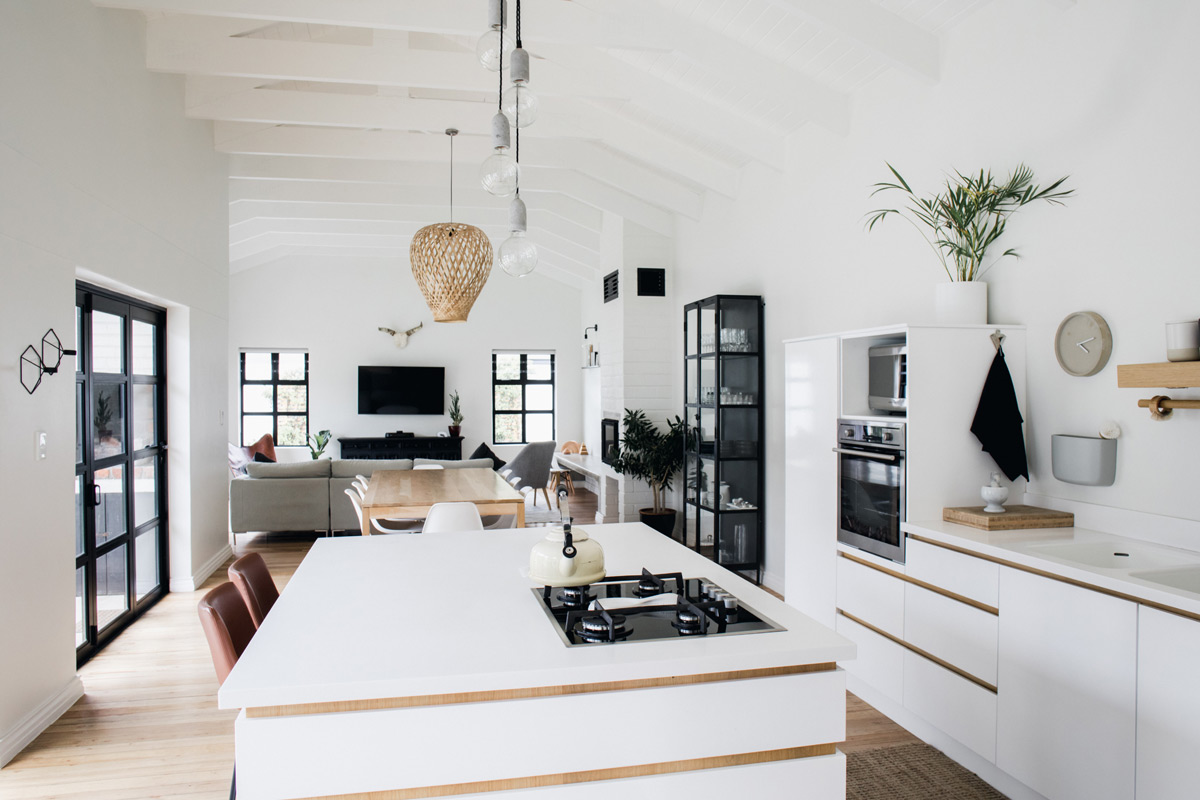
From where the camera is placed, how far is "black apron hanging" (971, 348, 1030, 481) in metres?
2.93

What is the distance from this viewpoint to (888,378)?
10.7ft

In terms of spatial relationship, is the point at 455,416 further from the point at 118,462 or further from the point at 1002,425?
the point at 1002,425

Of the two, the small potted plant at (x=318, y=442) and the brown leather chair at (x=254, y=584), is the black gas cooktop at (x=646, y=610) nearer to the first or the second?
the brown leather chair at (x=254, y=584)

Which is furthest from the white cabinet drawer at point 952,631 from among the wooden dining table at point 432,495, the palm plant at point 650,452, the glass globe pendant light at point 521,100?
the palm plant at point 650,452

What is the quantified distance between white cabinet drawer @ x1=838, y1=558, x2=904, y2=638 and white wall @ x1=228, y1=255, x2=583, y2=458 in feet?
25.7

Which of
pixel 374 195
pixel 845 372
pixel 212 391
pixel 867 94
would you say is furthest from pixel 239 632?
pixel 374 195

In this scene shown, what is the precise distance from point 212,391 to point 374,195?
8.10 feet

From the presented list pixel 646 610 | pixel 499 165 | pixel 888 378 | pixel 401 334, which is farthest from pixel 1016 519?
pixel 401 334

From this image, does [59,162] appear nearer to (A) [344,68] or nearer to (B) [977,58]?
(A) [344,68]

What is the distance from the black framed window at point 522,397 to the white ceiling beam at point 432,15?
734 cm

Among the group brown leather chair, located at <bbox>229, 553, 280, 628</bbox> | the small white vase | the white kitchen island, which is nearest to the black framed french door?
brown leather chair, located at <bbox>229, 553, 280, 628</bbox>

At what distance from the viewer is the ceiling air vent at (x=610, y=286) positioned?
7516 mm

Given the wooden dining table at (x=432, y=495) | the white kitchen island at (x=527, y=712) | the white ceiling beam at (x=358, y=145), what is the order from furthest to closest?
the white ceiling beam at (x=358, y=145)
the wooden dining table at (x=432, y=495)
the white kitchen island at (x=527, y=712)

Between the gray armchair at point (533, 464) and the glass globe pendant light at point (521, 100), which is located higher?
the glass globe pendant light at point (521, 100)
